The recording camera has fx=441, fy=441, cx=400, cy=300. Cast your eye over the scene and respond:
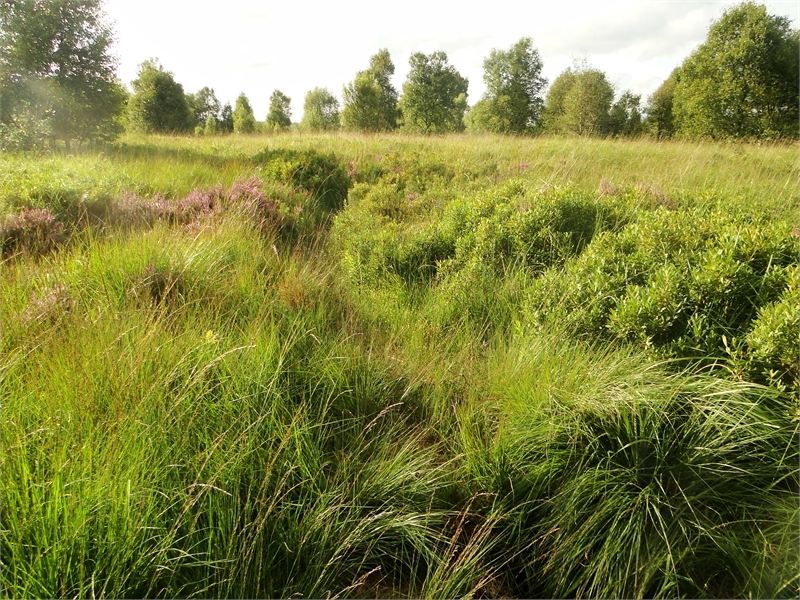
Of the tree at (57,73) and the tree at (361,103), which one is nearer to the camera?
the tree at (57,73)

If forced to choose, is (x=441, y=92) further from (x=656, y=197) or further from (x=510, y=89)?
(x=656, y=197)

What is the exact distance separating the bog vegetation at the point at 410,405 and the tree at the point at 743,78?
16394 millimetres

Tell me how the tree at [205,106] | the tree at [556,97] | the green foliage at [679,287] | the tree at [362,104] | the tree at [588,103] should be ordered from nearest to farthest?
the green foliage at [679,287], the tree at [588,103], the tree at [362,104], the tree at [556,97], the tree at [205,106]

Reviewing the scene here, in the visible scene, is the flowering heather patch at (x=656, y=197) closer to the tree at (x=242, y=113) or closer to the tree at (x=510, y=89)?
the tree at (x=510, y=89)

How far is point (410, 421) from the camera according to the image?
2459 millimetres

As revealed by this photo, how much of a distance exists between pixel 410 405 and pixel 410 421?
0.11 metres

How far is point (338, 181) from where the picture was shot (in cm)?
777

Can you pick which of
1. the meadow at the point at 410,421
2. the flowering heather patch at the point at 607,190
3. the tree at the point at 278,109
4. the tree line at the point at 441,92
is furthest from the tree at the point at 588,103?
the tree at the point at 278,109

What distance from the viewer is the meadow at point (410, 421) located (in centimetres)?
161

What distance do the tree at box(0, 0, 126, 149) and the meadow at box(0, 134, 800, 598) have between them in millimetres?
7511

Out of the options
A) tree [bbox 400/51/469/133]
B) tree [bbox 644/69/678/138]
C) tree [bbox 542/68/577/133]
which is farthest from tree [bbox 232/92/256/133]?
tree [bbox 644/69/678/138]

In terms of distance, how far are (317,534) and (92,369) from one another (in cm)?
134

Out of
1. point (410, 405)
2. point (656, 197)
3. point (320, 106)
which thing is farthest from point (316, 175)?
point (320, 106)

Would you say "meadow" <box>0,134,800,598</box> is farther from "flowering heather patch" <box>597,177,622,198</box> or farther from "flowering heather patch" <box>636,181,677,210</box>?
"flowering heather patch" <box>597,177,622,198</box>
